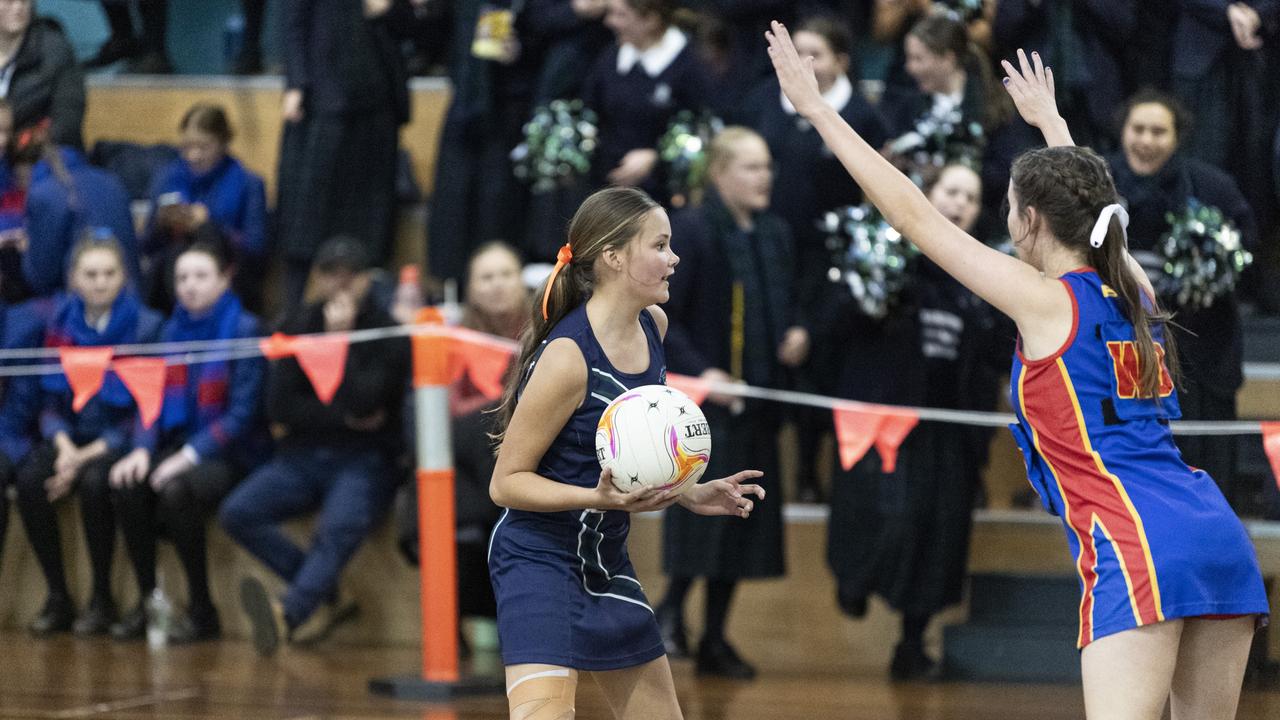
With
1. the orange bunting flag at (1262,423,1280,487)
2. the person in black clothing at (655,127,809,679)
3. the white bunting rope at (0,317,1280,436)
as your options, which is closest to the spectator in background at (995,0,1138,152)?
the white bunting rope at (0,317,1280,436)

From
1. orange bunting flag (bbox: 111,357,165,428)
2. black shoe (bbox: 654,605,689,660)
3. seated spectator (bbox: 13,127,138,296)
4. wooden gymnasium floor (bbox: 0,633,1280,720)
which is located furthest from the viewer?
seated spectator (bbox: 13,127,138,296)

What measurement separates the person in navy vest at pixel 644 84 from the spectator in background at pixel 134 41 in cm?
355

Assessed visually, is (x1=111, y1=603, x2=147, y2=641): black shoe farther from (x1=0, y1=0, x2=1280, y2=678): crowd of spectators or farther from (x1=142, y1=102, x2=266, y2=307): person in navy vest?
(x1=142, y1=102, x2=266, y2=307): person in navy vest

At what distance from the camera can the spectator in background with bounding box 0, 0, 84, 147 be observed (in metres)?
9.37

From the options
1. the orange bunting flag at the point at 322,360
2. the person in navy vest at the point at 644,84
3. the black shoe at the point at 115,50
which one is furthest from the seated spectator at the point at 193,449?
the black shoe at the point at 115,50

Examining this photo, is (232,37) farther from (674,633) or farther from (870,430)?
(870,430)

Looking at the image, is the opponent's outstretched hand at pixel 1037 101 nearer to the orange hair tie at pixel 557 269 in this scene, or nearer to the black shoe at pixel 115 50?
the orange hair tie at pixel 557 269

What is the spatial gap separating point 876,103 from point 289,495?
309 cm

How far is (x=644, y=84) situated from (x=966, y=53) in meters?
1.42

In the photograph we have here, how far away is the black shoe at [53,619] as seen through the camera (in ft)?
27.6

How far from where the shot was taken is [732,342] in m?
7.24

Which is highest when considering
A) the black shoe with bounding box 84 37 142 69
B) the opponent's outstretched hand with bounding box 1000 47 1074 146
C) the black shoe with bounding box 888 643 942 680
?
the black shoe with bounding box 84 37 142 69

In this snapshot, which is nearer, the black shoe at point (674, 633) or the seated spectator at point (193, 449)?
the black shoe at point (674, 633)

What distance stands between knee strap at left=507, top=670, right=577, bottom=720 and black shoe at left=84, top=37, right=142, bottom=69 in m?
7.59
